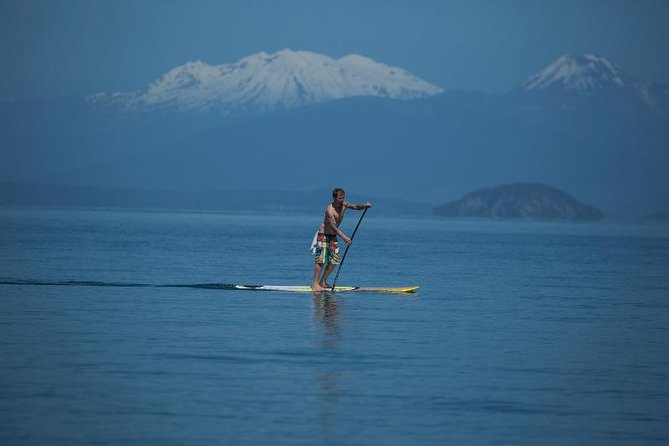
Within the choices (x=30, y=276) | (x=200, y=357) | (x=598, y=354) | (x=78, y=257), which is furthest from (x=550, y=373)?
(x=78, y=257)

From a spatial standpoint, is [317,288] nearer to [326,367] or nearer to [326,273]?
[326,273]

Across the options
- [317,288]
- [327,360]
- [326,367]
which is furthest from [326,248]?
[326,367]

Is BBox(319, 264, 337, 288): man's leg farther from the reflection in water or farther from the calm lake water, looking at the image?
the reflection in water

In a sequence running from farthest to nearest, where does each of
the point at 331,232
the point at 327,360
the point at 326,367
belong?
1. the point at 331,232
2. the point at 327,360
3. the point at 326,367

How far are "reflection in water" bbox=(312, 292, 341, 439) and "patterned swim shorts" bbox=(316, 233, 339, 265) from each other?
1059mm

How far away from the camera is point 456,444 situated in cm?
1538

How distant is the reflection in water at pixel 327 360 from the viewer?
55.3 ft

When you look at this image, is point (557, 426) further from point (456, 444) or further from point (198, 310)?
point (198, 310)

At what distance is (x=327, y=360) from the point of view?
21.4 m

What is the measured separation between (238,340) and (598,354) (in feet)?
20.4

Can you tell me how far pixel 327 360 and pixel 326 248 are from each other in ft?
41.1

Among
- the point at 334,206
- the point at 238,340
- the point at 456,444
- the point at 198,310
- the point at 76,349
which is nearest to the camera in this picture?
the point at 456,444

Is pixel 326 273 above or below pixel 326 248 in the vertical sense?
below

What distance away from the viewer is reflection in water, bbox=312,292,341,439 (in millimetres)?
16869
